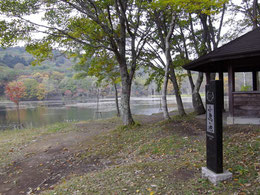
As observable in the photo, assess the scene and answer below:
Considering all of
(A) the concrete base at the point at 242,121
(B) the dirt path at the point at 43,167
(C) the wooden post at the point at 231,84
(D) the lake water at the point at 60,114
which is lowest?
(D) the lake water at the point at 60,114

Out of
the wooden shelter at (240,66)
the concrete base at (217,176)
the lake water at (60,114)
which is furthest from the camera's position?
the lake water at (60,114)

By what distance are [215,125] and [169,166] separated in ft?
5.16

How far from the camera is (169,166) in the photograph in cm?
436

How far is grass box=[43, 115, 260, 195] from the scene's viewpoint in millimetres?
3328

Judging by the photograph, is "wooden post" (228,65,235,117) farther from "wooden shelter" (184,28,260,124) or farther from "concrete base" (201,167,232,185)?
"concrete base" (201,167,232,185)

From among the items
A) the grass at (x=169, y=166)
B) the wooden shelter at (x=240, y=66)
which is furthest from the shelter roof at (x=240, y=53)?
the grass at (x=169, y=166)

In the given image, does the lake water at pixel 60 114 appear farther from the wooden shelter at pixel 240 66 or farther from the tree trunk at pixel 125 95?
the wooden shelter at pixel 240 66

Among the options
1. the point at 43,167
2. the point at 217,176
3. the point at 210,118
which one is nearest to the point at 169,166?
the point at 217,176

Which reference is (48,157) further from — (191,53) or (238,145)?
(191,53)

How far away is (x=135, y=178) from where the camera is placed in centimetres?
397

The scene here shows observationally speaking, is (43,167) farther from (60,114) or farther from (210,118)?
(60,114)

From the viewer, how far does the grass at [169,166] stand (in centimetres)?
333

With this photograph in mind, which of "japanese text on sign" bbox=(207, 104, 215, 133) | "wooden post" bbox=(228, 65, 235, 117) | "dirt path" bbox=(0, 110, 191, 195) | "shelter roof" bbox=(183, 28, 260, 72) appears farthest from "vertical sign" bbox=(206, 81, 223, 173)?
"wooden post" bbox=(228, 65, 235, 117)

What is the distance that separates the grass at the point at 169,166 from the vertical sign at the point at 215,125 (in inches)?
13.1
